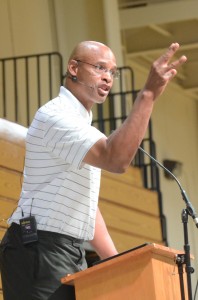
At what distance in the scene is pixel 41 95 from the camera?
880cm

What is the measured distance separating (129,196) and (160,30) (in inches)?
122

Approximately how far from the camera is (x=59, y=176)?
289 centimetres

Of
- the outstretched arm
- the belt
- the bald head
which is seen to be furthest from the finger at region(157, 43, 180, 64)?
the belt

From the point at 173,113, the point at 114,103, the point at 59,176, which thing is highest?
the point at 59,176

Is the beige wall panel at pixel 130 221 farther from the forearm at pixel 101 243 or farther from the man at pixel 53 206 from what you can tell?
the man at pixel 53 206

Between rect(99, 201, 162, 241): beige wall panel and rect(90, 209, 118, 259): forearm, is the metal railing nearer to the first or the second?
rect(99, 201, 162, 241): beige wall panel

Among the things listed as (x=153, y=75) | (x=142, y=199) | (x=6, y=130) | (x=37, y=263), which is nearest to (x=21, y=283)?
(x=37, y=263)

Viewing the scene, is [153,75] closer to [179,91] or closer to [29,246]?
[29,246]

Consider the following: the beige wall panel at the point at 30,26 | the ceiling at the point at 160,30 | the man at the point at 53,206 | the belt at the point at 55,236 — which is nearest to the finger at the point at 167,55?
→ the man at the point at 53,206

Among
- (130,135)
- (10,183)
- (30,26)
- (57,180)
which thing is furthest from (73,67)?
(30,26)

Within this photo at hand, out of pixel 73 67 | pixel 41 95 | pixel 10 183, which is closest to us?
pixel 73 67

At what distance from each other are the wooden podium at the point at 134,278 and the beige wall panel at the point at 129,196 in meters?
4.60

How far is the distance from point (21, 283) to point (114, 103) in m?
5.91

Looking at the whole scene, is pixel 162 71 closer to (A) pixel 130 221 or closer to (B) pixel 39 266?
(B) pixel 39 266
